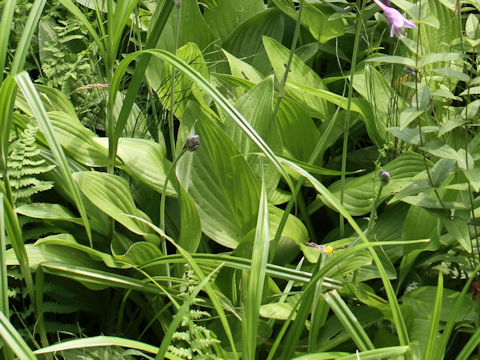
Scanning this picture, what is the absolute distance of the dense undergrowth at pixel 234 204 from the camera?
1130mm

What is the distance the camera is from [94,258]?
142 centimetres

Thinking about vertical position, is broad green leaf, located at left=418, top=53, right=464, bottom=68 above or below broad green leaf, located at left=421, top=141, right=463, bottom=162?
A: above

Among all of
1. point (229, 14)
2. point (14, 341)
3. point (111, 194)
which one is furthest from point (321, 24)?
point (14, 341)

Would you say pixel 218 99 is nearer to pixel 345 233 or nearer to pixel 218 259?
pixel 218 259

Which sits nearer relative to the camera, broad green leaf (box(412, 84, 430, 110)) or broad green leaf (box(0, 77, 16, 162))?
broad green leaf (box(0, 77, 16, 162))

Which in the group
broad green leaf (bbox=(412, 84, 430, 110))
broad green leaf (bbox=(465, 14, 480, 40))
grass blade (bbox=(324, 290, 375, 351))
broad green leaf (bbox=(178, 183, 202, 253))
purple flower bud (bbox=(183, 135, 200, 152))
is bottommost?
grass blade (bbox=(324, 290, 375, 351))

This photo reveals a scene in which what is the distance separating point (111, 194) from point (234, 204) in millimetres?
303

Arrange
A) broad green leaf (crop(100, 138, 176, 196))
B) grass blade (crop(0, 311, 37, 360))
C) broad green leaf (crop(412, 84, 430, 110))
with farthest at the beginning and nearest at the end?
broad green leaf (crop(100, 138, 176, 196)) < broad green leaf (crop(412, 84, 430, 110)) < grass blade (crop(0, 311, 37, 360))

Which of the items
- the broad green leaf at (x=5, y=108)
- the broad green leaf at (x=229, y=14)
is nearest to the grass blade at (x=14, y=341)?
the broad green leaf at (x=5, y=108)

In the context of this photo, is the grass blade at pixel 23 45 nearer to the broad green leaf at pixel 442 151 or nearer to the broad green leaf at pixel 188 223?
the broad green leaf at pixel 188 223

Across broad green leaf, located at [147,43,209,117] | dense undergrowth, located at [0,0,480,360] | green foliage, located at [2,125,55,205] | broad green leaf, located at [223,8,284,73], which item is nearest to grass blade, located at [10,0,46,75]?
dense undergrowth, located at [0,0,480,360]

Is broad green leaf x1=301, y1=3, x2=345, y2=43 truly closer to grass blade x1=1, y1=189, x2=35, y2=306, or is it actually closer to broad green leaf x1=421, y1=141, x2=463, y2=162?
broad green leaf x1=421, y1=141, x2=463, y2=162

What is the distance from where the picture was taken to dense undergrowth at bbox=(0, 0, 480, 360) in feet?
3.71

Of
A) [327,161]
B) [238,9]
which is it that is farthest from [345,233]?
[238,9]
